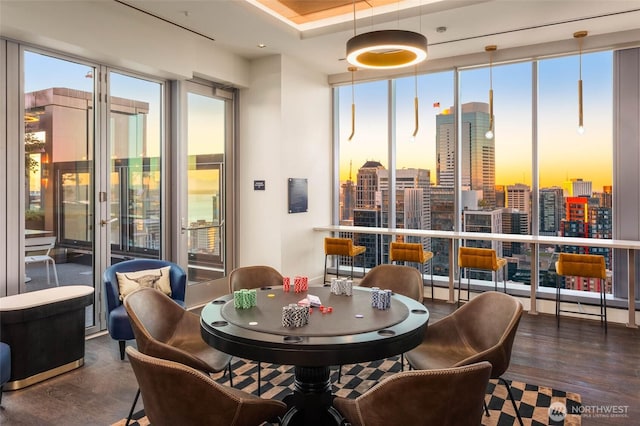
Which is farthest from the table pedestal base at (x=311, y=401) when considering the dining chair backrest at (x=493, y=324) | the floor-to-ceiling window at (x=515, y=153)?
the floor-to-ceiling window at (x=515, y=153)

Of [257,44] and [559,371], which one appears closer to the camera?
[559,371]

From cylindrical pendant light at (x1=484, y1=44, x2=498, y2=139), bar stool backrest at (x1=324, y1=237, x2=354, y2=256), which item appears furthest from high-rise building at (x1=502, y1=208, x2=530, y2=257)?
bar stool backrest at (x1=324, y1=237, x2=354, y2=256)

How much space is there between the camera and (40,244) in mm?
4121

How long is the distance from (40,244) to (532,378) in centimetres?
454

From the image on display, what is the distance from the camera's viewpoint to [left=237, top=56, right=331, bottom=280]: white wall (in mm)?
6078

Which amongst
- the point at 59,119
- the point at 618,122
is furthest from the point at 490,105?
the point at 59,119

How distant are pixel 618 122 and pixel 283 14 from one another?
4.23 metres

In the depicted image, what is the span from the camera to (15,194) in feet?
12.7

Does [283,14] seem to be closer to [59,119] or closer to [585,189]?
[59,119]

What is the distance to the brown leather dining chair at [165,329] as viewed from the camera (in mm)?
2451

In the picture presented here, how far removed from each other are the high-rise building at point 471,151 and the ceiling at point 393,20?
0.93 m

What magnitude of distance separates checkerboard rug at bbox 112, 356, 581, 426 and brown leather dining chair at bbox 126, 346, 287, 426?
1.18 metres

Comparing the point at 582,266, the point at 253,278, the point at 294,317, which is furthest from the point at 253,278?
the point at 582,266

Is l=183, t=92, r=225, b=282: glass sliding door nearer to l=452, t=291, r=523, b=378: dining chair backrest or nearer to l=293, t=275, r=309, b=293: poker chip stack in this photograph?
l=293, t=275, r=309, b=293: poker chip stack
